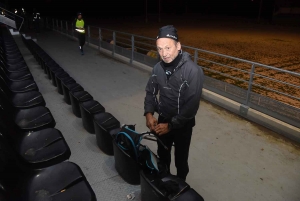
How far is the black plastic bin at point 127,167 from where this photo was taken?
7.90 ft

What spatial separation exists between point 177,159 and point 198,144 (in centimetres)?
119

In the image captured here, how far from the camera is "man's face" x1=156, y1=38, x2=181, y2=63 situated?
190 cm

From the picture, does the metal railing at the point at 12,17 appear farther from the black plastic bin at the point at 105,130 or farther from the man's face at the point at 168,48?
the man's face at the point at 168,48

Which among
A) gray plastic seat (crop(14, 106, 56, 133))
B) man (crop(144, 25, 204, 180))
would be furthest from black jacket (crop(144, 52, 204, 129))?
gray plastic seat (crop(14, 106, 56, 133))

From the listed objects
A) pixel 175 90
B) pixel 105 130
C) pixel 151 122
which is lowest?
pixel 105 130

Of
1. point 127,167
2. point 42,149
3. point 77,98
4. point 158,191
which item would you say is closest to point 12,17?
point 77,98

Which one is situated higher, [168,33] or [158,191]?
[168,33]

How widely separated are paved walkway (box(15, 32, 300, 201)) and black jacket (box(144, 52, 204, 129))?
1.05 metres

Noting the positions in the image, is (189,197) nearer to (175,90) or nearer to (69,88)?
(175,90)

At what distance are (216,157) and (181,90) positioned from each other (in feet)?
5.19

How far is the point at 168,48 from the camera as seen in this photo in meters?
1.91

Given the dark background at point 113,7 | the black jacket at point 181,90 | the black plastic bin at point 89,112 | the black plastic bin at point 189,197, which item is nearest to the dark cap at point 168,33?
the black jacket at point 181,90

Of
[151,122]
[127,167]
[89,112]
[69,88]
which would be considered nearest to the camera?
[151,122]

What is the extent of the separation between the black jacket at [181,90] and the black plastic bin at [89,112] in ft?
5.08
